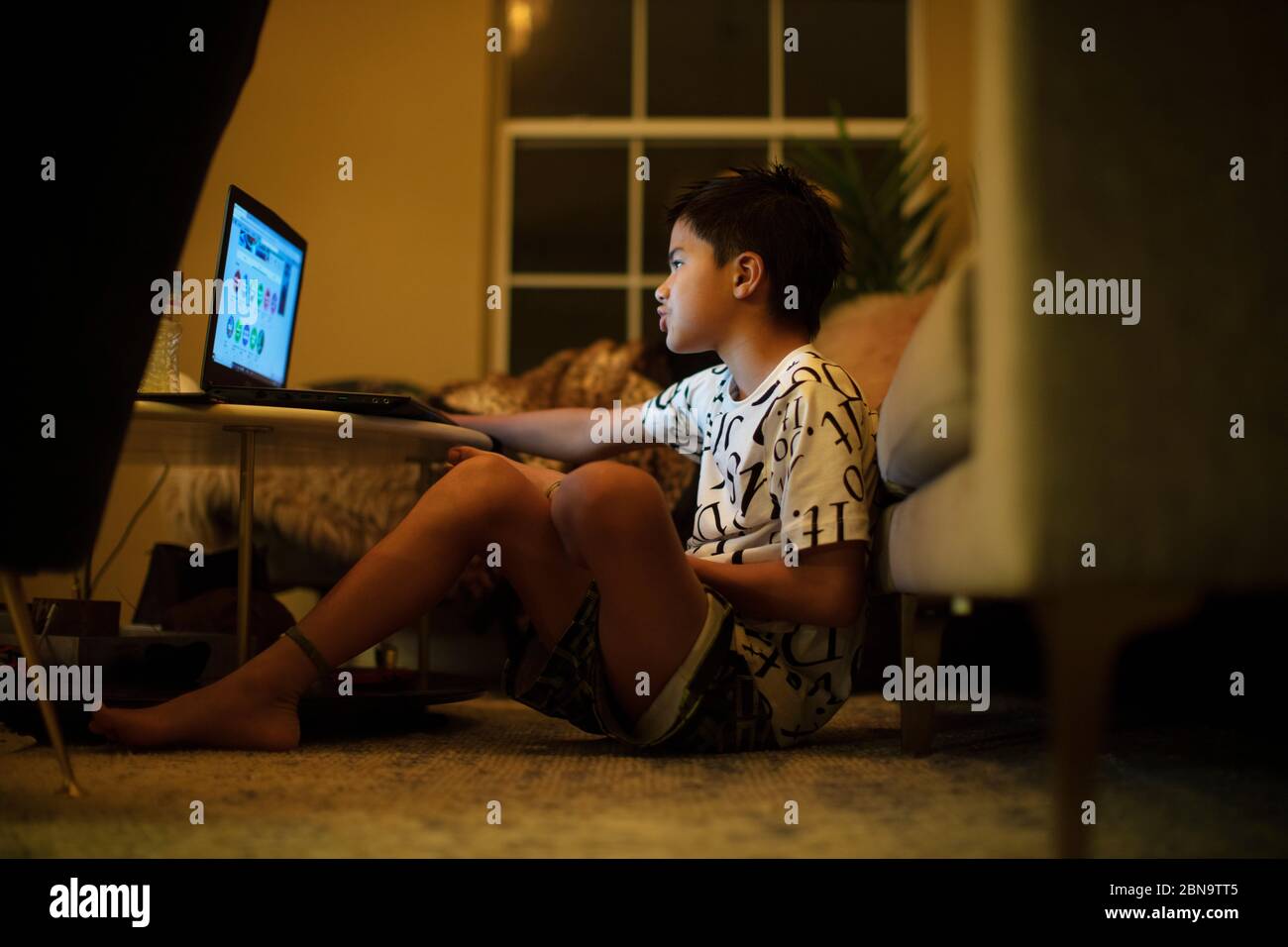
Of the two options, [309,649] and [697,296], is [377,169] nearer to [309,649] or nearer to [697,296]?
[697,296]

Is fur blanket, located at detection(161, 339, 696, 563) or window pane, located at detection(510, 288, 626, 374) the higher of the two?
window pane, located at detection(510, 288, 626, 374)

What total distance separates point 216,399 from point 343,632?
1.11 ft

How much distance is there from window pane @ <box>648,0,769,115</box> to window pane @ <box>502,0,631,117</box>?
0.37 ft

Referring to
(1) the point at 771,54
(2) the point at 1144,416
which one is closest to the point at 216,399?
(2) the point at 1144,416

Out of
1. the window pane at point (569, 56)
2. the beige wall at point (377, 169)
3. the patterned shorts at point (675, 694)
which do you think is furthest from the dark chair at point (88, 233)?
the window pane at point (569, 56)

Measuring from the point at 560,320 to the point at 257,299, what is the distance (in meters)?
2.18

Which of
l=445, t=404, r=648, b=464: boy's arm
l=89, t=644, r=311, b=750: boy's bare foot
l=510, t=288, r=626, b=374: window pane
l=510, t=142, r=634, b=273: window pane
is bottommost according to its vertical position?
l=89, t=644, r=311, b=750: boy's bare foot

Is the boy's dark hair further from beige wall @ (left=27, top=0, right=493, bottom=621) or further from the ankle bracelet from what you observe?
beige wall @ (left=27, top=0, right=493, bottom=621)

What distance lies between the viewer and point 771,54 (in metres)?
3.80

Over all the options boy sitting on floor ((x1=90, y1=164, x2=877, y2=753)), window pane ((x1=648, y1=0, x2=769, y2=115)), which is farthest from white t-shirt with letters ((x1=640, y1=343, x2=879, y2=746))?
window pane ((x1=648, y1=0, x2=769, y2=115))

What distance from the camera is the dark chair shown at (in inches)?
33.7

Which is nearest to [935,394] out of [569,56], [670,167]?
[670,167]

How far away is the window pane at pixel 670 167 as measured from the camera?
3793 millimetres
